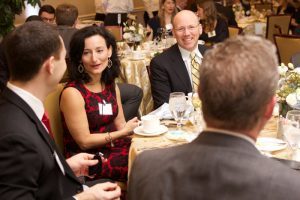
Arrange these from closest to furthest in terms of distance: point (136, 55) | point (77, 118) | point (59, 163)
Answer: point (59, 163) < point (77, 118) < point (136, 55)

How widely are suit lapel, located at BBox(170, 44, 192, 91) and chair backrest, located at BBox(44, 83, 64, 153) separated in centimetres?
100

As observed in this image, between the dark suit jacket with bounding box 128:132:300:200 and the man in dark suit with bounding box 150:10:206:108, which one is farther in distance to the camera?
the man in dark suit with bounding box 150:10:206:108

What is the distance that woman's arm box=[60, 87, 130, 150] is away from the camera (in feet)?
8.29

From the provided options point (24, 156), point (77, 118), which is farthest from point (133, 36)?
point (24, 156)

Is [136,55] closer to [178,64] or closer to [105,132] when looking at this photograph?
[178,64]

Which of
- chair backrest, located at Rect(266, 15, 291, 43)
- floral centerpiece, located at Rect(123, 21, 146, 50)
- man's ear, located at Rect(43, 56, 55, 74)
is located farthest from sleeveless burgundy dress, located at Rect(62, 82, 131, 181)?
chair backrest, located at Rect(266, 15, 291, 43)

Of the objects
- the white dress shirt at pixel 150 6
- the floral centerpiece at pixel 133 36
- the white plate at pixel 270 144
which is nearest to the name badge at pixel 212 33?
the floral centerpiece at pixel 133 36

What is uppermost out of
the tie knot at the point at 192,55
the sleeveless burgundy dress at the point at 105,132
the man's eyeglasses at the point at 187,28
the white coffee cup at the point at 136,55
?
the man's eyeglasses at the point at 187,28

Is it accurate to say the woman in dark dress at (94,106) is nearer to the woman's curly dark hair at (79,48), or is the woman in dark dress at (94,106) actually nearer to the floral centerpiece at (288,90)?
the woman's curly dark hair at (79,48)

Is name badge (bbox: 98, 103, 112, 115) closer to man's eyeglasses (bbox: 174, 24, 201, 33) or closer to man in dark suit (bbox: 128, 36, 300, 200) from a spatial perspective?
man's eyeglasses (bbox: 174, 24, 201, 33)

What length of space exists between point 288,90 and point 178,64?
1307 millimetres

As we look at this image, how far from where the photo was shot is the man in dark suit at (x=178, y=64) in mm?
3268

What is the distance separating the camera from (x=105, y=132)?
108 inches

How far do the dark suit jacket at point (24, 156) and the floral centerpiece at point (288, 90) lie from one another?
1197 millimetres
